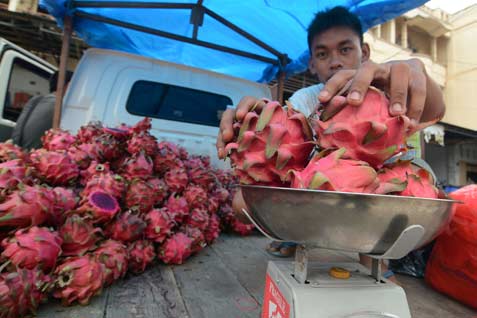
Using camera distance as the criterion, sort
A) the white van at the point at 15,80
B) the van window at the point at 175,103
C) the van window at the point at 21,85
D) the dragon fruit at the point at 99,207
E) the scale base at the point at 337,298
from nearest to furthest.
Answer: the scale base at the point at 337,298
the dragon fruit at the point at 99,207
the van window at the point at 175,103
the white van at the point at 15,80
the van window at the point at 21,85

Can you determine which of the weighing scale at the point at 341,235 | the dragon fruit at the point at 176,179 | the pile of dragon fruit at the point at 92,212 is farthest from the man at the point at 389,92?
the dragon fruit at the point at 176,179

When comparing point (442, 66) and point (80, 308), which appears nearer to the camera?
point (80, 308)

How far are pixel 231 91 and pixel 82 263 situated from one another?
2.32 meters

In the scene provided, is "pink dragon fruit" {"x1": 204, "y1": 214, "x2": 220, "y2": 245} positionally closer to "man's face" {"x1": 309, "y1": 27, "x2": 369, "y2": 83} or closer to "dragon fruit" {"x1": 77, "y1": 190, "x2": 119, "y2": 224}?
"dragon fruit" {"x1": 77, "y1": 190, "x2": 119, "y2": 224}

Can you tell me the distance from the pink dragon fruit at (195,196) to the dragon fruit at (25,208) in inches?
30.7

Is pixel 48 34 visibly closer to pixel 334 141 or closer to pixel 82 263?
pixel 82 263

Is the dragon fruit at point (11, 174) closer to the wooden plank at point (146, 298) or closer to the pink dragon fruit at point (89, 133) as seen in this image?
the pink dragon fruit at point (89, 133)

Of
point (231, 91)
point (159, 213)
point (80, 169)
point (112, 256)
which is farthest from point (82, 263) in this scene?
point (231, 91)

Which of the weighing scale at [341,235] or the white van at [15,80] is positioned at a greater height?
the white van at [15,80]

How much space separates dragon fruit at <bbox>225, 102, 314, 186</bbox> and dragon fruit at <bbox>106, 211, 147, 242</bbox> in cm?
84

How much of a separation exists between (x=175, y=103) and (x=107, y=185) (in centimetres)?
156

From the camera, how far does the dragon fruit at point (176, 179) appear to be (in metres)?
1.75

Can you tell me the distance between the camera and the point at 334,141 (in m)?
0.60

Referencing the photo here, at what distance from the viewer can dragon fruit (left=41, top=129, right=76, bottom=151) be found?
64.7 inches
